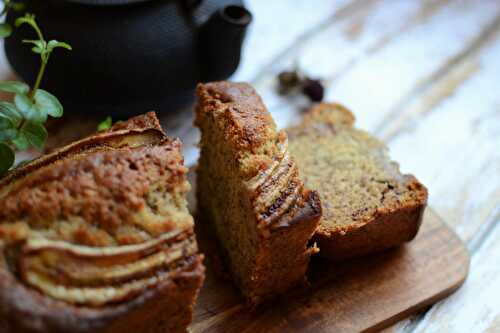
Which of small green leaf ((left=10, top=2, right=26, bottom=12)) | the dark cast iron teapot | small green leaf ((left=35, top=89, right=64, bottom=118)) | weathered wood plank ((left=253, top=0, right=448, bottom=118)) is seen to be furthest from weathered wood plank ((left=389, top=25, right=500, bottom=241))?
small green leaf ((left=10, top=2, right=26, bottom=12))

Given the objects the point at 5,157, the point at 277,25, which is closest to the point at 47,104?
the point at 5,157

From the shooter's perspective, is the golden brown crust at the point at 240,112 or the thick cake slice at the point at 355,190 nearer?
the golden brown crust at the point at 240,112

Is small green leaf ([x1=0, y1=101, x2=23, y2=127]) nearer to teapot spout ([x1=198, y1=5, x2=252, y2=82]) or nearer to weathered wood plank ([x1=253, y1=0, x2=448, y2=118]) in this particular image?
teapot spout ([x1=198, y1=5, x2=252, y2=82])

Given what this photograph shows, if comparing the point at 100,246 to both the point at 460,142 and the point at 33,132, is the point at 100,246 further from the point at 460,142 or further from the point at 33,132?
the point at 460,142

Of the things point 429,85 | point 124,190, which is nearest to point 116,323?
point 124,190

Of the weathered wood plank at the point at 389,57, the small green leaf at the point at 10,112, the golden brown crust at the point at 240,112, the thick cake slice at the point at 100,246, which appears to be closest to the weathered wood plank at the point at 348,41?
the weathered wood plank at the point at 389,57

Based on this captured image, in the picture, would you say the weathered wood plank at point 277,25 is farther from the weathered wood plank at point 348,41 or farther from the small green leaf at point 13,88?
the small green leaf at point 13,88
